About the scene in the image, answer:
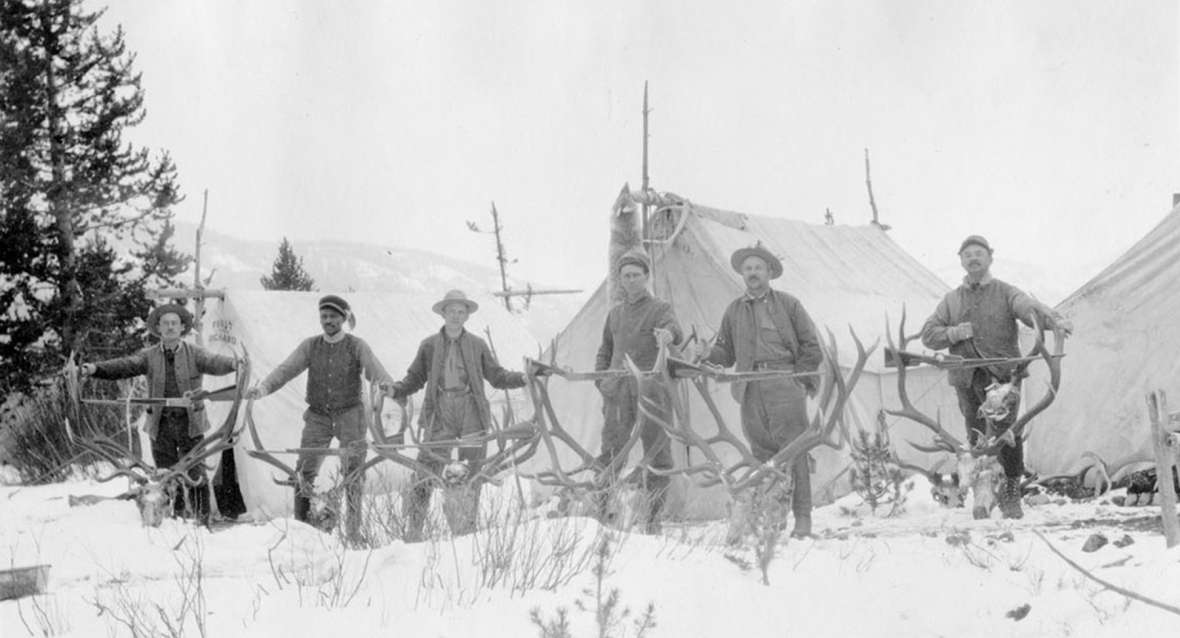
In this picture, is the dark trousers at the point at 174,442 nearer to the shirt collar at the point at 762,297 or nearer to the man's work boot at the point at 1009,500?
the shirt collar at the point at 762,297

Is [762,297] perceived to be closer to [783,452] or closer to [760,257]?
[760,257]

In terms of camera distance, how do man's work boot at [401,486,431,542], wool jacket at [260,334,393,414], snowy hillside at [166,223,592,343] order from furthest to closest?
1. snowy hillside at [166,223,592,343]
2. wool jacket at [260,334,393,414]
3. man's work boot at [401,486,431,542]

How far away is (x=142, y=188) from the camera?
2006 cm

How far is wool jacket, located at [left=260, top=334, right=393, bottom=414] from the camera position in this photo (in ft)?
21.9

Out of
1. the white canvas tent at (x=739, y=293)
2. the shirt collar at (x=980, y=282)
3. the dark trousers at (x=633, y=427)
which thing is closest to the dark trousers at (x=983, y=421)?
the shirt collar at (x=980, y=282)

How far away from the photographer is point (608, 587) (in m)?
3.67

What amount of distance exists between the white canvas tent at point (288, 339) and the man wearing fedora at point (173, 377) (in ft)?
4.79

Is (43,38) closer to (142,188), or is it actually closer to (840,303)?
(142,188)

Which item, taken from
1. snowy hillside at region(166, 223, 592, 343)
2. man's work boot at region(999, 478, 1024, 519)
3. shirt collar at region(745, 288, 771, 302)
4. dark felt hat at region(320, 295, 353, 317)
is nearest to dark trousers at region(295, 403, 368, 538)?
dark felt hat at region(320, 295, 353, 317)

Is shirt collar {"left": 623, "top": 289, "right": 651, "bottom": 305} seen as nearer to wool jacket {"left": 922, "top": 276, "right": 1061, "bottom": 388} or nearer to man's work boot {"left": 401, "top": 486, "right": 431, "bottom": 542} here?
wool jacket {"left": 922, "top": 276, "right": 1061, "bottom": 388}

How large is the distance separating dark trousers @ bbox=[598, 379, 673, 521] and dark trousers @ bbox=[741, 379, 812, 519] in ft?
1.45

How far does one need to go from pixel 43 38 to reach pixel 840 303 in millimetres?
14790

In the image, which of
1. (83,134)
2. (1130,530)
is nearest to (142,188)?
(83,134)

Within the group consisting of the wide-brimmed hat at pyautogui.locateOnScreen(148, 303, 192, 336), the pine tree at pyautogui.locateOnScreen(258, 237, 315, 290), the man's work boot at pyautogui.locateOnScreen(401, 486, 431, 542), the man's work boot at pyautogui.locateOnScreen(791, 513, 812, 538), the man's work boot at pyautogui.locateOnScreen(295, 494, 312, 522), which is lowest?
the man's work boot at pyautogui.locateOnScreen(295, 494, 312, 522)
